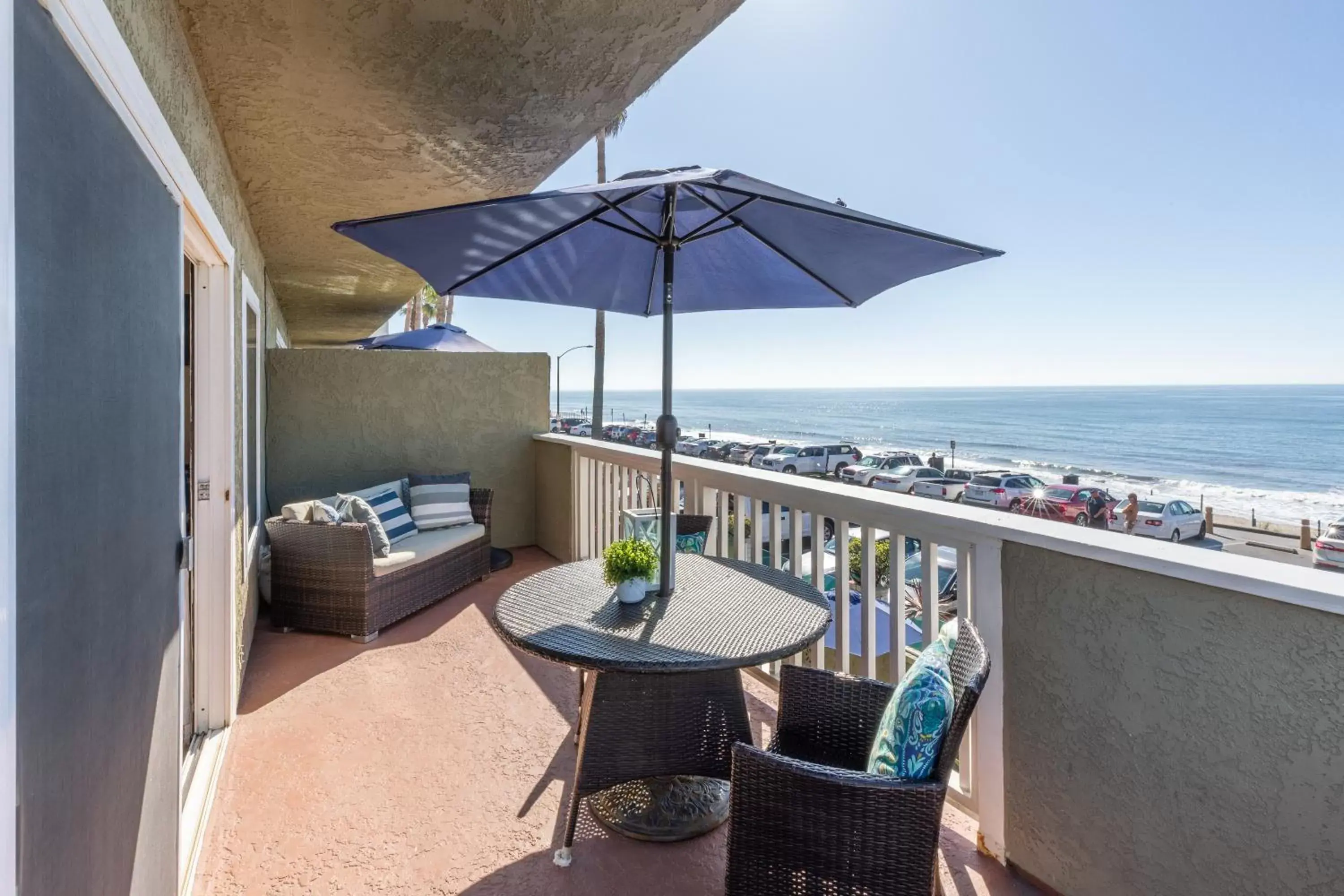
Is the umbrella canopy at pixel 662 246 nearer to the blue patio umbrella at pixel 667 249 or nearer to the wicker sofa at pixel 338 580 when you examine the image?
the blue patio umbrella at pixel 667 249

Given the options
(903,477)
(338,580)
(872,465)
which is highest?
(338,580)

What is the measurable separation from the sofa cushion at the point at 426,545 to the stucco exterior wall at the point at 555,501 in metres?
0.66

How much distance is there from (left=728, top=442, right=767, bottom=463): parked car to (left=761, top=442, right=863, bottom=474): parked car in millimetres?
1326

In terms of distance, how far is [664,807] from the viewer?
206cm

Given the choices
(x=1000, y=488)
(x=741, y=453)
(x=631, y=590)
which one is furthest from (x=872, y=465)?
(x=631, y=590)

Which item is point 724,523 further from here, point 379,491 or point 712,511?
point 379,491

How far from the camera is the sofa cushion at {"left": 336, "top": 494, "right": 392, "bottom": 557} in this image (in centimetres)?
377

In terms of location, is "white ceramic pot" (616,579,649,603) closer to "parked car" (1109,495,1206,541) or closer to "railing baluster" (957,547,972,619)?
"railing baluster" (957,547,972,619)

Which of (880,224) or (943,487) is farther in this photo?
(943,487)

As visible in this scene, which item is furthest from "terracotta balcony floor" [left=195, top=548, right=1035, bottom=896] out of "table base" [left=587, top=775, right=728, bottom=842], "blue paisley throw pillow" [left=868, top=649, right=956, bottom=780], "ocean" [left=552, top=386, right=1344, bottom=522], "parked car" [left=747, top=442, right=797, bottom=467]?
"parked car" [left=747, top=442, right=797, bottom=467]

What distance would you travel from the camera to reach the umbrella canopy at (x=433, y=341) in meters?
5.66

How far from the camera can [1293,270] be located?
156 ft

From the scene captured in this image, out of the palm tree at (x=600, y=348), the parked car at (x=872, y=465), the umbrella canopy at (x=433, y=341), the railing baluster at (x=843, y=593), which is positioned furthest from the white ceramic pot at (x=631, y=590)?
the parked car at (x=872, y=465)

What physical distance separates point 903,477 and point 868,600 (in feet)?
96.7
